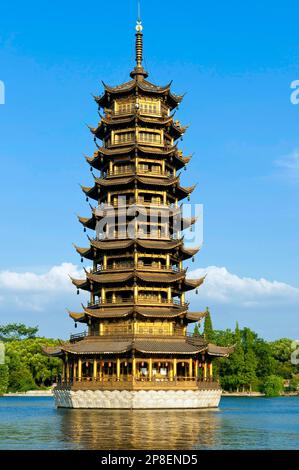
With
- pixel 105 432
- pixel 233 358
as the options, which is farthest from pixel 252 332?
pixel 105 432

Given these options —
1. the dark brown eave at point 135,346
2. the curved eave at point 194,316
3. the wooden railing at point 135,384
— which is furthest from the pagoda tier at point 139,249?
the wooden railing at point 135,384

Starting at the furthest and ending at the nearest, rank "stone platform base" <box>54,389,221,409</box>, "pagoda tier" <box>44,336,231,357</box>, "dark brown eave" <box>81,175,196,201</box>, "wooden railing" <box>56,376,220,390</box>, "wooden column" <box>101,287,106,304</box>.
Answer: "dark brown eave" <box>81,175,196,201</box>, "wooden column" <box>101,287,106,304</box>, "pagoda tier" <box>44,336,231,357</box>, "wooden railing" <box>56,376,220,390</box>, "stone platform base" <box>54,389,221,409</box>

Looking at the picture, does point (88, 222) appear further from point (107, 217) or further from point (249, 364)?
point (249, 364)

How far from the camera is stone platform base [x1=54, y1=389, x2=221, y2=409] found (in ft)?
181

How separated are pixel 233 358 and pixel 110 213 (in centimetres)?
5154

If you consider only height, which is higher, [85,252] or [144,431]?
[85,252]

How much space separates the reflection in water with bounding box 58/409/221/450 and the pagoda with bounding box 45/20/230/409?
2983 millimetres

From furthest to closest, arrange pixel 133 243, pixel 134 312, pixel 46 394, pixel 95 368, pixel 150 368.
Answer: pixel 46 394
pixel 133 243
pixel 134 312
pixel 95 368
pixel 150 368

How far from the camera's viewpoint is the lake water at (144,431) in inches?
1309

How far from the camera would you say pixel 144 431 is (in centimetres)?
3819

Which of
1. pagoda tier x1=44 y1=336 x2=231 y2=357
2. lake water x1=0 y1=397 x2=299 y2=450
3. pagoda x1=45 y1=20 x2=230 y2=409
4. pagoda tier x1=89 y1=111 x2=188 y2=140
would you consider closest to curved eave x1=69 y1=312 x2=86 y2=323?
pagoda x1=45 y1=20 x2=230 y2=409

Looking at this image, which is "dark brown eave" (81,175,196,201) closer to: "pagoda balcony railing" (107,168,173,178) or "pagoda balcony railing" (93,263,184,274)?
"pagoda balcony railing" (107,168,173,178)

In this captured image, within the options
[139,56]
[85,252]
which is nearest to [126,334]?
[85,252]

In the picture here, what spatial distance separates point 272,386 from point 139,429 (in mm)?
73431
